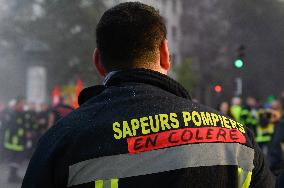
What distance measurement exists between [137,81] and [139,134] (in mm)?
193

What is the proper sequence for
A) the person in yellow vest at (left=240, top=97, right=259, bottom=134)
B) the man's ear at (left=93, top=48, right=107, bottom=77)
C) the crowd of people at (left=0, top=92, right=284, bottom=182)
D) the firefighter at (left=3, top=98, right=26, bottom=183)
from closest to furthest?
the man's ear at (left=93, top=48, right=107, bottom=77), the crowd of people at (left=0, top=92, right=284, bottom=182), the firefighter at (left=3, top=98, right=26, bottom=183), the person in yellow vest at (left=240, top=97, right=259, bottom=134)

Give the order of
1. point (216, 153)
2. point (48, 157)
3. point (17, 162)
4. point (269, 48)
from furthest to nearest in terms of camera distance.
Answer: point (269, 48)
point (17, 162)
point (216, 153)
point (48, 157)

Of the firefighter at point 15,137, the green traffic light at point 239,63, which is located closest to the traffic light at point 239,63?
the green traffic light at point 239,63

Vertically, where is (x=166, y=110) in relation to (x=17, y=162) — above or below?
below

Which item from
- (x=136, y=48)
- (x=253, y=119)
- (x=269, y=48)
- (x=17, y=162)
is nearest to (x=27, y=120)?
(x=17, y=162)

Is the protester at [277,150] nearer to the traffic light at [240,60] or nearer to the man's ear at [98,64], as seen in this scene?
the man's ear at [98,64]

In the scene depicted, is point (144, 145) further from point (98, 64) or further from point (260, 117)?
point (260, 117)

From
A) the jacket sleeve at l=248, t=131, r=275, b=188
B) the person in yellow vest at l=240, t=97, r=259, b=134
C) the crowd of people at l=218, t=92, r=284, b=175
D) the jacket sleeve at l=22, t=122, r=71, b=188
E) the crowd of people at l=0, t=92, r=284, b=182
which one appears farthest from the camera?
the person in yellow vest at l=240, t=97, r=259, b=134

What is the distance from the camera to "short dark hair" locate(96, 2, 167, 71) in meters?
1.97

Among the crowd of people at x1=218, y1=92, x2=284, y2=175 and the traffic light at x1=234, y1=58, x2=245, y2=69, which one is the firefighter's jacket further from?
the traffic light at x1=234, y1=58, x2=245, y2=69

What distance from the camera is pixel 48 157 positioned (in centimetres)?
177

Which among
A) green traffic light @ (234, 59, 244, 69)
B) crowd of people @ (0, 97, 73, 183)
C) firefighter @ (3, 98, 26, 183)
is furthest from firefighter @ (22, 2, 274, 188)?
green traffic light @ (234, 59, 244, 69)

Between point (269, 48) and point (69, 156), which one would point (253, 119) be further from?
point (269, 48)

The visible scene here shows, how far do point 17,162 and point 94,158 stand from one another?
1208 cm
